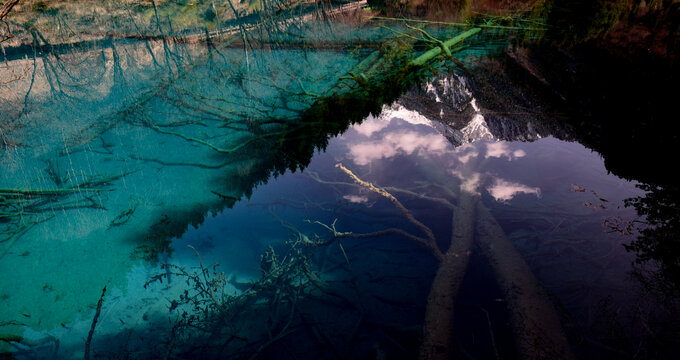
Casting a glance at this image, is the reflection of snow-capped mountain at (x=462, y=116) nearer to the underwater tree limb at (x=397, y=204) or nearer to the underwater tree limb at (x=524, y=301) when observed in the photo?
the underwater tree limb at (x=397, y=204)

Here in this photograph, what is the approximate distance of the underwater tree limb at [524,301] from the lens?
61.9 inches

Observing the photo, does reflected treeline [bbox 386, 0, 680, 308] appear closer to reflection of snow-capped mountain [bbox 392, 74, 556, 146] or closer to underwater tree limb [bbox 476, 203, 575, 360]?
reflection of snow-capped mountain [bbox 392, 74, 556, 146]

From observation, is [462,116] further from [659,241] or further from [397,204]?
[659,241]

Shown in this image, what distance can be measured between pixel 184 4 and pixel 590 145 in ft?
29.5

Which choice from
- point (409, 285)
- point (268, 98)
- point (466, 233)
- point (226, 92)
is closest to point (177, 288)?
point (409, 285)

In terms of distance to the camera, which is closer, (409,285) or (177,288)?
(409,285)

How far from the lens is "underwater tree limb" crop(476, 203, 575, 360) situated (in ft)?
5.16

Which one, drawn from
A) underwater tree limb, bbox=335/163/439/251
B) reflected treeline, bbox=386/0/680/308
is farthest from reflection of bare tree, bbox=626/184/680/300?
underwater tree limb, bbox=335/163/439/251

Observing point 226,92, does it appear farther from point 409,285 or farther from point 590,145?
point 590,145

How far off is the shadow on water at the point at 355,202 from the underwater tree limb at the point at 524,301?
1cm

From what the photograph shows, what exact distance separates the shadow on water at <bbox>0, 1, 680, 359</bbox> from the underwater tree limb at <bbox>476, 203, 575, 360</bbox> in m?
0.01

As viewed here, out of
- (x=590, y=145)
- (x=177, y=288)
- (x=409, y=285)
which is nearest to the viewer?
(x=409, y=285)

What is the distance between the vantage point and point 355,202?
8.49 ft

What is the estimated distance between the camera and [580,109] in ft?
11.1
